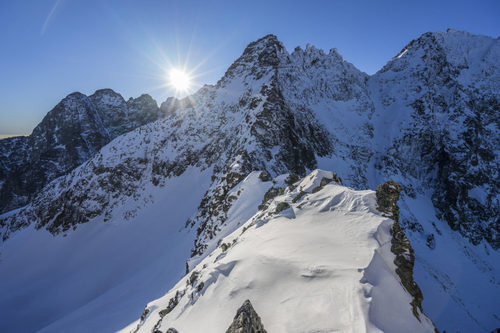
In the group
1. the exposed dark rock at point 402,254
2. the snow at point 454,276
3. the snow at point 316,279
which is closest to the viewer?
the snow at point 316,279

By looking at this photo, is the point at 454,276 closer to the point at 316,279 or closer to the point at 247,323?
the point at 316,279

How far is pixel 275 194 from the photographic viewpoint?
60.6 ft

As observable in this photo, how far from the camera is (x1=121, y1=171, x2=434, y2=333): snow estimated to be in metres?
5.38

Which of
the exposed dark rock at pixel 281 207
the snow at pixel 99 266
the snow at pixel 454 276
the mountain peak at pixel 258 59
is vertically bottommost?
the snow at pixel 454 276

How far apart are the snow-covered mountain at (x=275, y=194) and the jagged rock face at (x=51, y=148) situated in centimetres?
3239

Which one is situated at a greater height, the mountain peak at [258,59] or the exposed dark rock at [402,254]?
the mountain peak at [258,59]

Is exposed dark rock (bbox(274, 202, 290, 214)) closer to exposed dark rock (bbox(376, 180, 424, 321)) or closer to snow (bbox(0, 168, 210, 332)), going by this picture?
exposed dark rock (bbox(376, 180, 424, 321))

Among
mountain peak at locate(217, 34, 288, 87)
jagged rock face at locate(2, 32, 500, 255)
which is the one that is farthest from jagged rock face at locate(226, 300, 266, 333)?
mountain peak at locate(217, 34, 288, 87)

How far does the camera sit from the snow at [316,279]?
5.38 meters

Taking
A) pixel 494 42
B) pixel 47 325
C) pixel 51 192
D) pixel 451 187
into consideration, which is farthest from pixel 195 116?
pixel 494 42

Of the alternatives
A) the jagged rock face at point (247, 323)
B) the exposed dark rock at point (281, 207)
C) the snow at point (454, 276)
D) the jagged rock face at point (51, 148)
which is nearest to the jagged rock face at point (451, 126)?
the snow at point (454, 276)

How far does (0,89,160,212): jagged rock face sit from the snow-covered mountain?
32.4 meters

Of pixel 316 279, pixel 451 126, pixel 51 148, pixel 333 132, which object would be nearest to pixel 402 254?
pixel 316 279

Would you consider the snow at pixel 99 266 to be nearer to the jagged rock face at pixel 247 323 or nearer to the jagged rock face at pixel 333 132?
the jagged rock face at pixel 333 132
